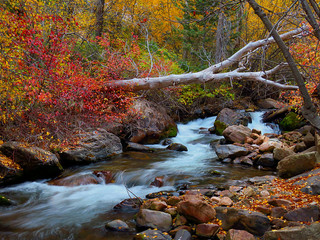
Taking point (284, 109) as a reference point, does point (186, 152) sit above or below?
below

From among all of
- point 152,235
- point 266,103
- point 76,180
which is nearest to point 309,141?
point 152,235

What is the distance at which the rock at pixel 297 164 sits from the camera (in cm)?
557

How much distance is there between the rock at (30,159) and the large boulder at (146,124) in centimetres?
422

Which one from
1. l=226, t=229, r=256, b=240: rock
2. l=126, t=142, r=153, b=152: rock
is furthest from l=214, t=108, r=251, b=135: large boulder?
l=226, t=229, r=256, b=240: rock

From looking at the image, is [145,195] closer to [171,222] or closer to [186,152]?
[171,222]

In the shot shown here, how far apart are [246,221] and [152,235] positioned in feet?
4.53

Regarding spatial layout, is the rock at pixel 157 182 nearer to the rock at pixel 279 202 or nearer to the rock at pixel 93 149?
the rock at pixel 279 202

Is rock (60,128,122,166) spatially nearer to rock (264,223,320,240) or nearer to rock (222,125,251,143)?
rock (222,125,251,143)

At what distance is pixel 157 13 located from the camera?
21984mm

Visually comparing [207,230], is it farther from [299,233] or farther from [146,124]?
[146,124]

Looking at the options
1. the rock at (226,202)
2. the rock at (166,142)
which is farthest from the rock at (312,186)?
the rock at (166,142)

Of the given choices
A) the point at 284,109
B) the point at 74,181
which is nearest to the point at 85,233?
the point at 74,181

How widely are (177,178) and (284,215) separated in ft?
10.7

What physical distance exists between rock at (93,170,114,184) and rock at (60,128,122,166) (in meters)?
1.31
